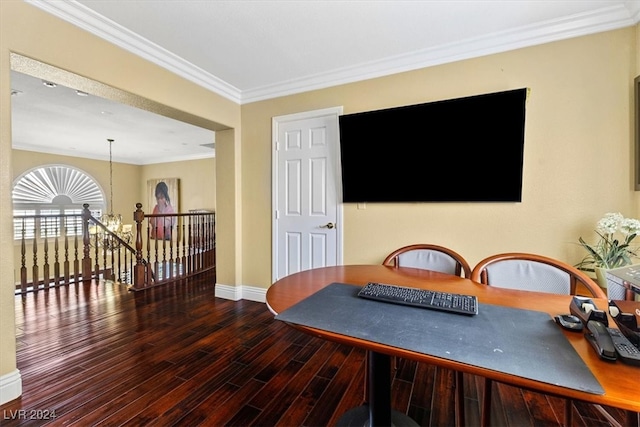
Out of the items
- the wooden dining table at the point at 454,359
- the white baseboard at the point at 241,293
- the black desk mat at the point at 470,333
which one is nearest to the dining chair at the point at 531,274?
the wooden dining table at the point at 454,359

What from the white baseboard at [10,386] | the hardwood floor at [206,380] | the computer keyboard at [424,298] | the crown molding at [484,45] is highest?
the crown molding at [484,45]

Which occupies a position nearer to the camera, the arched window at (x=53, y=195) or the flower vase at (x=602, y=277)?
the flower vase at (x=602, y=277)

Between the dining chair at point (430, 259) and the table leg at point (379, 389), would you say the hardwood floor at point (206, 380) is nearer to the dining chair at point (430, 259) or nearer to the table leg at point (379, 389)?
the table leg at point (379, 389)

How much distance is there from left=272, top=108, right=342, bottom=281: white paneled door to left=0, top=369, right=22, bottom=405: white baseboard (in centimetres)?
209

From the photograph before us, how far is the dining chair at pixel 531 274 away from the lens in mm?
1502

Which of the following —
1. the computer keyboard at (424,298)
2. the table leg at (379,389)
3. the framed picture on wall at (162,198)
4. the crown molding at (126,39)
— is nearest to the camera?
the computer keyboard at (424,298)

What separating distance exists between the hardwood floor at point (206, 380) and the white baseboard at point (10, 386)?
1.6 inches

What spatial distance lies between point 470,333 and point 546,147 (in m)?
2.03

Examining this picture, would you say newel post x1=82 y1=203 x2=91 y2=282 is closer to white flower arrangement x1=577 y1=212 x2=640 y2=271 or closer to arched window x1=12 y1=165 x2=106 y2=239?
arched window x1=12 y1=165 x2=106 y2=239

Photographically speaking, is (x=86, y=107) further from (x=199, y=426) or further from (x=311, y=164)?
(x=199, y=426)

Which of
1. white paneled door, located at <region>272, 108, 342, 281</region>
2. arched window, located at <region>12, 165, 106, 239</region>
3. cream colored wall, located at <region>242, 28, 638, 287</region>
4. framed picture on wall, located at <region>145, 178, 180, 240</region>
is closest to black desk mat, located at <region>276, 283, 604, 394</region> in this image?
cream colored wall, located at <region>242, 28, 638, 287</region>

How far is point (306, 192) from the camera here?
3105mm

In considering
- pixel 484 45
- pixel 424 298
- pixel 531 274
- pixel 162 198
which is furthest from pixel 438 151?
pixel 162 198

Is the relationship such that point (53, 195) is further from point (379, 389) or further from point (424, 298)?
point (424, 298)
